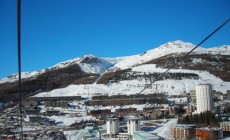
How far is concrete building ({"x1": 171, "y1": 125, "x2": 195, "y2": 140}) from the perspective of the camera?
26.0 ft

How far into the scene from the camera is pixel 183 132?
8.01 m

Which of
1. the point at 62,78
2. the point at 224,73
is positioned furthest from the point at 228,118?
the point at 62,78

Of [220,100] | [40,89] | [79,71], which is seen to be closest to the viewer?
[220,100]

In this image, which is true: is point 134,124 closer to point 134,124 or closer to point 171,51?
point 134,124

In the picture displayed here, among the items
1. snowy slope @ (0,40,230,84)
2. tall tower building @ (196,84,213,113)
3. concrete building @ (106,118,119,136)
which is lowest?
concrete building @ (106,118,119,136)

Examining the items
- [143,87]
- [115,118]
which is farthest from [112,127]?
[143,87]

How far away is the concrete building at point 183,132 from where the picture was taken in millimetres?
7916

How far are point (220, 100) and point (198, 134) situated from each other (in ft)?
31.8

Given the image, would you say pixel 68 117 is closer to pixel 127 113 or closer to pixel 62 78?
pixel 127 113

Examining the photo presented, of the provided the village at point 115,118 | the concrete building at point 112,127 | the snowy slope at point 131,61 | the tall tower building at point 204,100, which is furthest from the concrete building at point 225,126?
the snowy slope at point 131,61

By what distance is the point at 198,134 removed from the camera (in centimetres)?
780

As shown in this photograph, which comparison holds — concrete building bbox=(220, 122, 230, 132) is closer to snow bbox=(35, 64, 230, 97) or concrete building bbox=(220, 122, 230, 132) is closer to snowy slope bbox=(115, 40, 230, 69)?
snow bbox=(35, 64, 230, 97)

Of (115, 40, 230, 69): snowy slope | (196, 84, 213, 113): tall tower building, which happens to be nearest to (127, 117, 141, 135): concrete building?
(196, 84, 213, 113): tall tower building

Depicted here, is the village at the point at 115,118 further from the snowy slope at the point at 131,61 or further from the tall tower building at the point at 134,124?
the snowy slope at the point at 131,61
